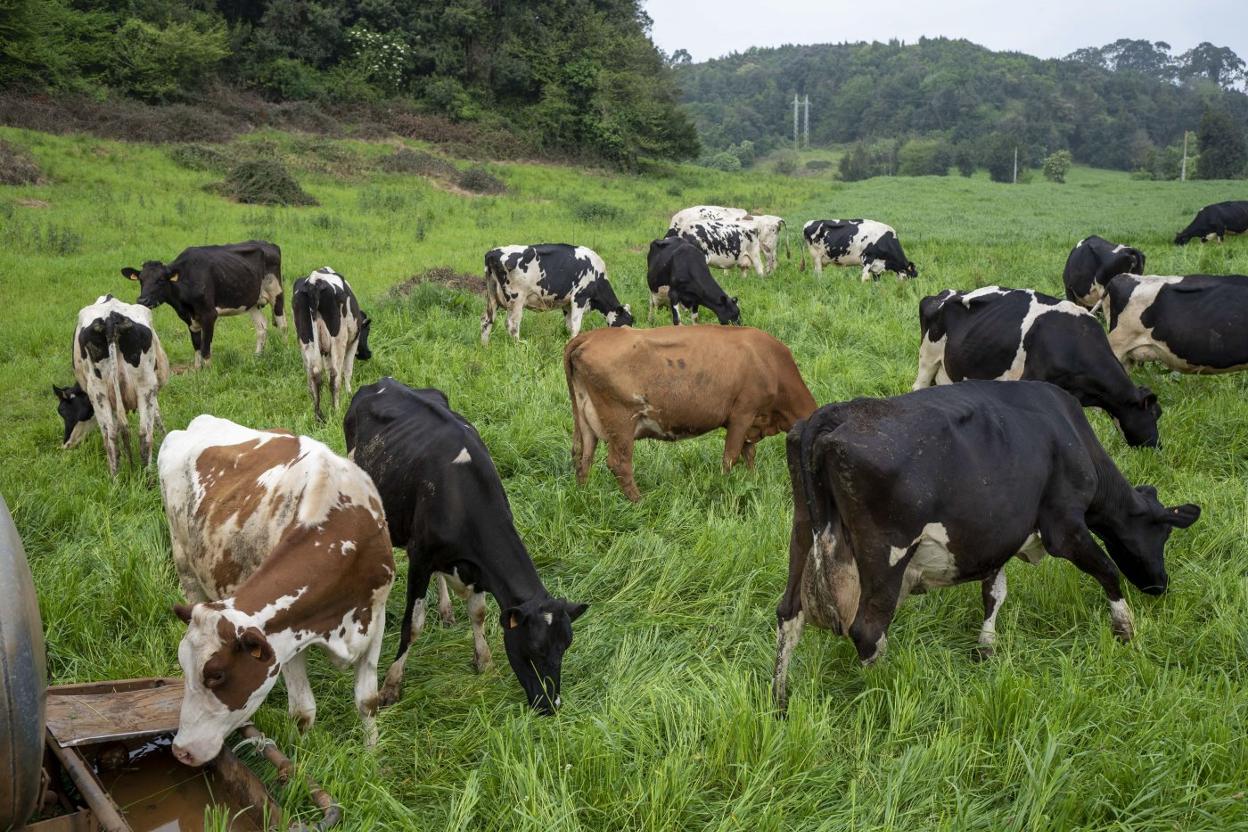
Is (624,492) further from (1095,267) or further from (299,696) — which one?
(1095,267)

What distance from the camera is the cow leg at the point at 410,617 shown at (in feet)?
15.5

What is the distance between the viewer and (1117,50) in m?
180

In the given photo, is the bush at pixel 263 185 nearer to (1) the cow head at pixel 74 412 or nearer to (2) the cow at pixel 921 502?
(1) the cow head at pixel 74 412

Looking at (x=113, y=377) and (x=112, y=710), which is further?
(x=113, y=377)

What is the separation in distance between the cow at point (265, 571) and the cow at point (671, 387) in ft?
9.03

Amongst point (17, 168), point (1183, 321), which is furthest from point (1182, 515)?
point (17, 168)

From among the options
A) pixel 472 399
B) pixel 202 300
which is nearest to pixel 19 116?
pixel 202 300

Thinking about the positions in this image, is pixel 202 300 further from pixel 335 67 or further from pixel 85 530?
pixel 335 67

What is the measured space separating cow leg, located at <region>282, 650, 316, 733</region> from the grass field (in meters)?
0.10

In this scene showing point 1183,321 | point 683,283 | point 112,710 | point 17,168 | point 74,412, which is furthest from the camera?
point 17,168

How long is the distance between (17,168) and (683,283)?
15779 mm

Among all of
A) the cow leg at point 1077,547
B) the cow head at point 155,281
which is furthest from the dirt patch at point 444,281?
the cow leg at point 1077,547

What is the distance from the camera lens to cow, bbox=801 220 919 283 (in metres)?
17.3

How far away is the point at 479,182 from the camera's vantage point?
96.3 feet
